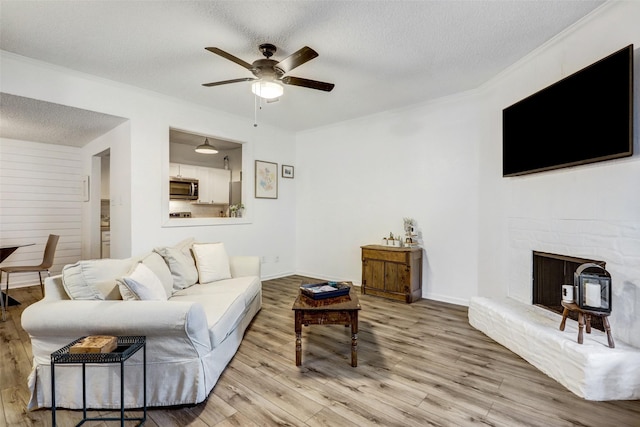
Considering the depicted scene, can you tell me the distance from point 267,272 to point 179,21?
12.8 feet

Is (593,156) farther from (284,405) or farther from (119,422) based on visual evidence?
(119,422)

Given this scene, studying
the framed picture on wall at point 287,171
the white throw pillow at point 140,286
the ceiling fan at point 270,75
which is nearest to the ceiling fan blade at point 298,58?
the ceiling fan at point 270,75

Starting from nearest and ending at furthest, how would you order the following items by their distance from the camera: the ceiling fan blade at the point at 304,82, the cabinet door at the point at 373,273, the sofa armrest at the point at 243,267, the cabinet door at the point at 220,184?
1. the ceiling fan blade at the point at 304,82
2. the sofa armrest at the point at 243,267
3. the cabinet door at the point at 373,273
4. the cabinet door at the point at 220,184

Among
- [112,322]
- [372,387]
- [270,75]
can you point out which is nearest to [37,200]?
[112,322]

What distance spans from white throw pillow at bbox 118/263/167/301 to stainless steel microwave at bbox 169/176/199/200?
149 inches

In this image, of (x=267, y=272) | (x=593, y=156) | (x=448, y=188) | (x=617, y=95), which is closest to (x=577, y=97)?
(x=617, y=95)

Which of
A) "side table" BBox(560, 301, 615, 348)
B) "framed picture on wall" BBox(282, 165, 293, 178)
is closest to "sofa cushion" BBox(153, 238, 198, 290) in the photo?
"framed picture on wall" BBox(282, 165, 293, 178)

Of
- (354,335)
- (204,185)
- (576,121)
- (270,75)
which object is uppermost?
(270,75)

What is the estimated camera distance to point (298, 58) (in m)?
2.40

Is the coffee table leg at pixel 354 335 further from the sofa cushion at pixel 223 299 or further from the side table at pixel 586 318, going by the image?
the side table at pixel 586 318

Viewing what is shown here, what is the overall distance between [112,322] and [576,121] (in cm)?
359

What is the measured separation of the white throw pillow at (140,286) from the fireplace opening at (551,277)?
329 centimetres

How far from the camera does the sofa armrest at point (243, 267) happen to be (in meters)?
3.65

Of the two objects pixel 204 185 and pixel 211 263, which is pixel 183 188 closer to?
pixel 204 185
